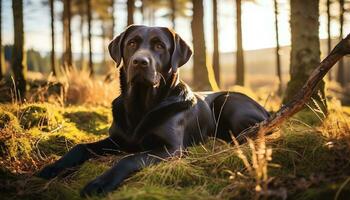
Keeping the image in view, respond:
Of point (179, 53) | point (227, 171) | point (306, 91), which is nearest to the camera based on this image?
point (227, 171)

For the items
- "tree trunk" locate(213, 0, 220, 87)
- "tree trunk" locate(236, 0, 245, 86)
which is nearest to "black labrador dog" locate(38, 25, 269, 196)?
"tree trunk" locate(236, 0, 245, 86)

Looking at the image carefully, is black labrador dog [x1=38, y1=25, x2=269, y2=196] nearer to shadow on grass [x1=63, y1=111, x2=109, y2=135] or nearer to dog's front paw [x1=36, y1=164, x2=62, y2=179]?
dog's front paw [x1=36, y1=164, x2=62, y2=179]

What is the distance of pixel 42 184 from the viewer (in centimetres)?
383

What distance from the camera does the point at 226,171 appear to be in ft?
12.2

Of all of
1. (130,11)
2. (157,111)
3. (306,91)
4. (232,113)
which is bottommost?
(232,113)

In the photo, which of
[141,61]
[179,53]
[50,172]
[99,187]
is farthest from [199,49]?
[99,187]

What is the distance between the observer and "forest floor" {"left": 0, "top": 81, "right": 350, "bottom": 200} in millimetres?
3010

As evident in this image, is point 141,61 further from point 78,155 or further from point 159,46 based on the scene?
point 78,155

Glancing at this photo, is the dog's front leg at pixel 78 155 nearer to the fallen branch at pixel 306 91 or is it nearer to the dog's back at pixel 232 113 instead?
the dog's back at pixel 232 113

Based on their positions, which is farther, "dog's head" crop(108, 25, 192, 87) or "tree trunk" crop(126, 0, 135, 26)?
"tree trunk" crop(126, 0, 135, 26)

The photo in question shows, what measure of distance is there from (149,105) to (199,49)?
7.35 meters

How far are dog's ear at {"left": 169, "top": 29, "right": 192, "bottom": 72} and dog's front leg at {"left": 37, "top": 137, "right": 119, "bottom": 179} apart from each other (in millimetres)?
1127

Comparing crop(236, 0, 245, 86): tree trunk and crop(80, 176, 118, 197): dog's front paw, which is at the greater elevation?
crop(236, 0, 245, 86): tree trunk

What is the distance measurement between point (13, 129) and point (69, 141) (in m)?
0.79
